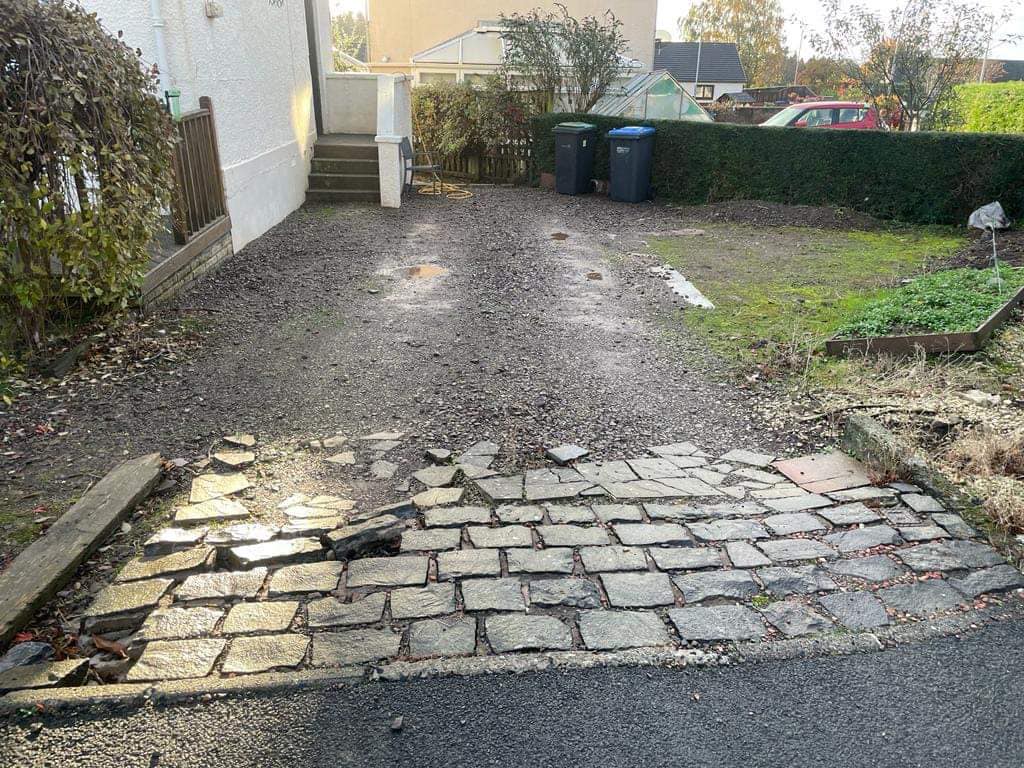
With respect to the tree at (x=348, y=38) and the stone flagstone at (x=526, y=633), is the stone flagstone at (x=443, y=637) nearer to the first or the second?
the stone flagstone at (x=526, y=633)

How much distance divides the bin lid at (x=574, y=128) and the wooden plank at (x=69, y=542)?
1214cm

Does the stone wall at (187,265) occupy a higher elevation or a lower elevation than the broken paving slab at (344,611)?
higher

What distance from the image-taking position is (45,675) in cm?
266

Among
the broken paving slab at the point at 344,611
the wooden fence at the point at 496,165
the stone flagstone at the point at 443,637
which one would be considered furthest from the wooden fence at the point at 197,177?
the wooden fence at the point at 496,165

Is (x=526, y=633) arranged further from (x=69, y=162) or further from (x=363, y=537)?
(x=69, y=162)

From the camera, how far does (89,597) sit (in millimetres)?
3178

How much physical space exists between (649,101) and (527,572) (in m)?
15.7

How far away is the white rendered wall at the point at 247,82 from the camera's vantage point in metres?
7.94

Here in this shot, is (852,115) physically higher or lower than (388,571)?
higher

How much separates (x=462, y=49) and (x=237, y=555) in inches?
853

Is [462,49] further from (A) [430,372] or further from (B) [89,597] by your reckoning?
(B) [89,597]

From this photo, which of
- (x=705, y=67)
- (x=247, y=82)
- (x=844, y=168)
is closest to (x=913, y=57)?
(x=844, y=168)

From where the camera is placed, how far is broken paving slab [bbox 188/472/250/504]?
397cm

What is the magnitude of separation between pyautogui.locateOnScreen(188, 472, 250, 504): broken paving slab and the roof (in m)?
50.6
